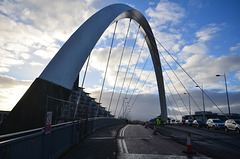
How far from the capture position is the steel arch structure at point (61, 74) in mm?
7711

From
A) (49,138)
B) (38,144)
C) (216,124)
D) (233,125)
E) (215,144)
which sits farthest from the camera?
(216,124)

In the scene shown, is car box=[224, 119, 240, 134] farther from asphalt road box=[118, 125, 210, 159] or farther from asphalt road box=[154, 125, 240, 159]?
asphalt road box=[118, 125, 210, 159]

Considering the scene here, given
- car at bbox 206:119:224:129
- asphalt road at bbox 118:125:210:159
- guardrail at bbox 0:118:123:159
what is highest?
guardrail at bbox 0:118:123:159

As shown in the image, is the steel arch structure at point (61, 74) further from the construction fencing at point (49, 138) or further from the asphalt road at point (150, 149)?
the asphalt road at point (150, 149)

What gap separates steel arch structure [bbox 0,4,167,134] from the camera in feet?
25.3

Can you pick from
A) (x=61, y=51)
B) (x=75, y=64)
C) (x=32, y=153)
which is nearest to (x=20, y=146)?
(x=32, y=153)

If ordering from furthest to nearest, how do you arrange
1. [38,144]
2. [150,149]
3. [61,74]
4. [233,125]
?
[233,125], [61,74], [150,149], [38,144]

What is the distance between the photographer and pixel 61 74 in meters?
11.6

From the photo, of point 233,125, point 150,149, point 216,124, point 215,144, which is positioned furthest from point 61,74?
point 216,124

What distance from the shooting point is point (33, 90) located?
7922 mm

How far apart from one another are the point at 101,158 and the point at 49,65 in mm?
7086

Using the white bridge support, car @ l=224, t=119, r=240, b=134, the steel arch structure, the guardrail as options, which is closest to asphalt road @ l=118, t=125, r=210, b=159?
the guardrail

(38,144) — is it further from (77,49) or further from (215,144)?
(215,144)

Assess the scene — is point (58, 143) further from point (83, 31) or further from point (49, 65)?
point (83, 31)
